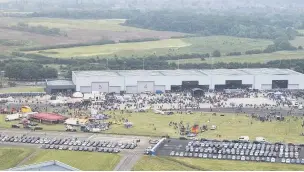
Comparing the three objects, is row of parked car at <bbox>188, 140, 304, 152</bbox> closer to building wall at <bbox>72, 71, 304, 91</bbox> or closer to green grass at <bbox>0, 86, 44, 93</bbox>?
building wall at <bbox>72, 71, 304, 91</bbox>

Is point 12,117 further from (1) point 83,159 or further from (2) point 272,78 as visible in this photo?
(2) point 272,78

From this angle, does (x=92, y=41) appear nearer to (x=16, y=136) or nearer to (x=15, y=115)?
(x=15, y=115)

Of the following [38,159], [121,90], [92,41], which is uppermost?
[92,41]

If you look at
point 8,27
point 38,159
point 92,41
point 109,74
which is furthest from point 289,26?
point 38,159

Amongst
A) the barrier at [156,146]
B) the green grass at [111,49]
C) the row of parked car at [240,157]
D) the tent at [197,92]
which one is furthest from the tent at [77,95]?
the green grass at [111,49]

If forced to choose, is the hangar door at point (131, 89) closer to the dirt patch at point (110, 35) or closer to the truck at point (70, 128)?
the truck at point (70, 128)

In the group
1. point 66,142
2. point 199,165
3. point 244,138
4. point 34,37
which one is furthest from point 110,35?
point 199,165

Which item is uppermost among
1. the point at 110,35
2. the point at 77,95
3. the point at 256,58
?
the point at 110,35

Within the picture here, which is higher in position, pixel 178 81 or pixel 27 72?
pixel 27 72
